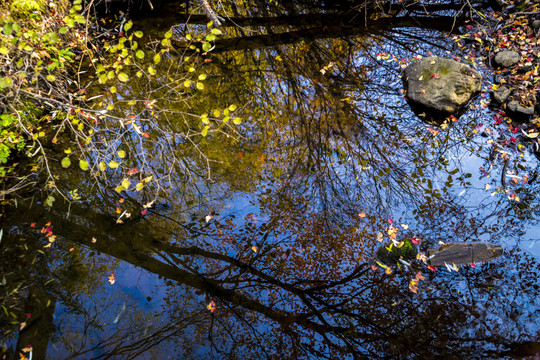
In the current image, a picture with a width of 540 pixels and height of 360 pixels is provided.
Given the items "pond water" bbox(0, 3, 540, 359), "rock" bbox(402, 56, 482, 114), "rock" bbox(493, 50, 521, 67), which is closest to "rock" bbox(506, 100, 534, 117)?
"pond water" bbox(0, 3, 540, 359)

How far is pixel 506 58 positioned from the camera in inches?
195

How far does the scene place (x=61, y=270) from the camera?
10.6 feet

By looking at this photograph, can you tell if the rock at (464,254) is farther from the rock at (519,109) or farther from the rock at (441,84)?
the rock at (519,109)

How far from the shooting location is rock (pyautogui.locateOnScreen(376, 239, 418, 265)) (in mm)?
3314

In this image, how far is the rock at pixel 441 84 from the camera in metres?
4.52

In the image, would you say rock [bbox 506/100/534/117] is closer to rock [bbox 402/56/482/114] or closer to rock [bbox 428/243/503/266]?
rock [bbox 402/56/482/114]

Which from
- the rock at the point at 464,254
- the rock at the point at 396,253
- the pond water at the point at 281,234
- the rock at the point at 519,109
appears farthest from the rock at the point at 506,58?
the rock at the point at 396,253

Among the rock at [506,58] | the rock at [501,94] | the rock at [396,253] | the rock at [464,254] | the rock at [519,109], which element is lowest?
the rock at [464,254]

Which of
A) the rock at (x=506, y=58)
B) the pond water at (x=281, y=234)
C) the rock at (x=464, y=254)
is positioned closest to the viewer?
the pond water at (x=281, y=234)

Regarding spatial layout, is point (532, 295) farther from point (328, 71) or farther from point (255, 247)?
point (328, 71)

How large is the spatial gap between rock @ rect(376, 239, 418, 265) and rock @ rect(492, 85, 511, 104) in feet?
9.26

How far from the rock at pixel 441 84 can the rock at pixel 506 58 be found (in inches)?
25.6

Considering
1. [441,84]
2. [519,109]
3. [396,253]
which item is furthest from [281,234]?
[519,109]

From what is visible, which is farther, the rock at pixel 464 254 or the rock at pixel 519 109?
the rock at pixel 519 109
